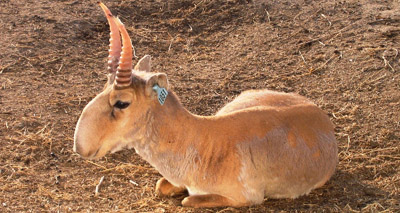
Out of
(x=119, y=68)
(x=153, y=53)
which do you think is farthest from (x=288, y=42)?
(x=119, y=68)

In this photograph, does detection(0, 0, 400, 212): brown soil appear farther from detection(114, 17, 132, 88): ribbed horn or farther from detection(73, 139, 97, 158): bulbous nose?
detection(114, 17, 132, 88): ribbed horn

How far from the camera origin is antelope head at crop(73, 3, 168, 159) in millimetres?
5457

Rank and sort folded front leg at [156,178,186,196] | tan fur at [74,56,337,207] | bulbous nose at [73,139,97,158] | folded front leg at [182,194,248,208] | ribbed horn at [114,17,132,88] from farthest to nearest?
folded front leg at [156,178,186,196]
folded front leg at [182,194,248,208]
tan fur at [74,56,337,207]
bulbous nose at [73,139,97,158]
ribbed horn at [114,17,132,88]

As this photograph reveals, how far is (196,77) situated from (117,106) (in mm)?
4266

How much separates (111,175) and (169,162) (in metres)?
1.32

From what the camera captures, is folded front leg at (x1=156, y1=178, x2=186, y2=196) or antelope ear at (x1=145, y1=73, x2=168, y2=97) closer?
antelope ear at (x1=145, y1=73, x2=168, y2=97)

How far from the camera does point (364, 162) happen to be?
7363 mm

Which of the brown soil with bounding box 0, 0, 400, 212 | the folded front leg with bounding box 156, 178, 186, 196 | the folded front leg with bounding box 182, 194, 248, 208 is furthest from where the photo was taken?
the brown soil with bounding box 0, 0, 400, 212

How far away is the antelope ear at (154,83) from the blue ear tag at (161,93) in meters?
0.03

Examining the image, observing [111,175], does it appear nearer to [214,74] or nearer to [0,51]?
[214,74]

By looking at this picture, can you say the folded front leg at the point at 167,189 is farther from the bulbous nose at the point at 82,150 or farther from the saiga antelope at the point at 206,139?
the bulbous nose at the point at 82,150

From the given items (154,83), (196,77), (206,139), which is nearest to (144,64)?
(154,83)

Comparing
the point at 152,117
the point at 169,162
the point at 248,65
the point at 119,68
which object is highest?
the point at 119,68

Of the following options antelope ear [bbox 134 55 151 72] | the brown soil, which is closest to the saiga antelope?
antelope ear [bbox 134 55 151 72]
